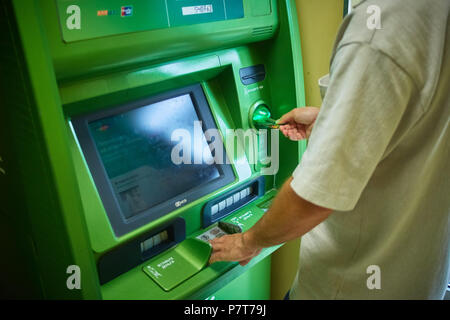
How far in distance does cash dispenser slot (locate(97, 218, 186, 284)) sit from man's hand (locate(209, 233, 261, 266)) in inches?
5.9

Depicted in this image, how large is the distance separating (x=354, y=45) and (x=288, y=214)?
43cm

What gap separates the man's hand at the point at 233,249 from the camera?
1.29 metres

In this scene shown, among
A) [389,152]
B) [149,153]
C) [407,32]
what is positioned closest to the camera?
[407,32]

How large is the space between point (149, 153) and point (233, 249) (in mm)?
457

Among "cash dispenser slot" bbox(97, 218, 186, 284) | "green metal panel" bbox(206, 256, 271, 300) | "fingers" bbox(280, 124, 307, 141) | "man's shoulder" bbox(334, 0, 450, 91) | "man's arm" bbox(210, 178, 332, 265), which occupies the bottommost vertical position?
"green metal panel" bbox(206, 256, 271, 300)

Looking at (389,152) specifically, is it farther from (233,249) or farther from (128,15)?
(128,15)

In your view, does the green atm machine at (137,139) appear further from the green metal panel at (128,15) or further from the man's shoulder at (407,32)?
the man's shoulder at (407,32)

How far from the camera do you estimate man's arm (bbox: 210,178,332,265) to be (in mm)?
979

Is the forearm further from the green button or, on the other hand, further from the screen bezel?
the green button

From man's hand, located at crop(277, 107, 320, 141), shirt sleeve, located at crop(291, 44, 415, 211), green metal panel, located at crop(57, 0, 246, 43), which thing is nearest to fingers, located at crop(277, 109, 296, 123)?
man's hand, located at crop(277, 107, 320, 141)

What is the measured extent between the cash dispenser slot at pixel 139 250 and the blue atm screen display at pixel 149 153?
96 mm

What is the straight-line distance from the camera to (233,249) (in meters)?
1.34

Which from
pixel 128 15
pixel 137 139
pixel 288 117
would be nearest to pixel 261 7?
pixel 288 117

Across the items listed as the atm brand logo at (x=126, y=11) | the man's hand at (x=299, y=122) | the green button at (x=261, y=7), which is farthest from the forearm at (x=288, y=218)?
the green button at (x=261, y=7)
